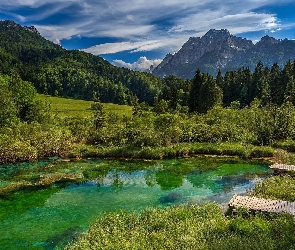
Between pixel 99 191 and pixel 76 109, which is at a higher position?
pixel 76 109

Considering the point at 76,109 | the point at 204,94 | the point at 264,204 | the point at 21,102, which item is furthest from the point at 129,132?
the point at 76,109

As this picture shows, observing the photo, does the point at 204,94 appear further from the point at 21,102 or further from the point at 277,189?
the point at 277,189

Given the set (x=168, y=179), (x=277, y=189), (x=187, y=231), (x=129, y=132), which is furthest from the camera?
(x=129, y=132)

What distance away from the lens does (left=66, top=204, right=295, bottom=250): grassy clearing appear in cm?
1470

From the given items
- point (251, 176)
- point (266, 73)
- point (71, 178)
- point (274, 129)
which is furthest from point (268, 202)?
point (266, 73)

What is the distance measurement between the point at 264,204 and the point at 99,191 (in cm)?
1466

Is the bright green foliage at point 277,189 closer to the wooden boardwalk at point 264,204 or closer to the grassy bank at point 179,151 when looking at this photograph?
the wooden boardwalk at point 264,204

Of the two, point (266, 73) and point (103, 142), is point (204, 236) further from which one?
point (266, 73)

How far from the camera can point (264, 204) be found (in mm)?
19859

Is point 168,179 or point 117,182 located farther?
point 168,179

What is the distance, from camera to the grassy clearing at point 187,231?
14.7 meters

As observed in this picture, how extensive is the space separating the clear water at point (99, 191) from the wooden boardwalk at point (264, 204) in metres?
4.05

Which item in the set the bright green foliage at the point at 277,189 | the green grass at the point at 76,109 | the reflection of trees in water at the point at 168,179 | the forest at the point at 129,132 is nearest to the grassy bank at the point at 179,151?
the forest at the point at 129,132

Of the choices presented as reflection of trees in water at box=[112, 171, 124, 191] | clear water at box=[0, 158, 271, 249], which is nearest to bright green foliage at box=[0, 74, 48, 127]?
clear water at box=[0, 158, 271, 249]
